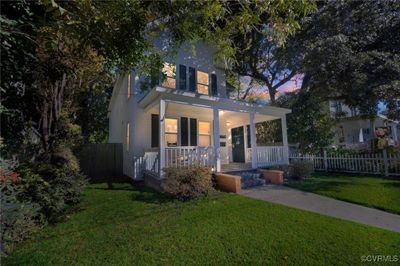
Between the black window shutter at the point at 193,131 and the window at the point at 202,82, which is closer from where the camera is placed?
the black window shutter at the point at 193,131

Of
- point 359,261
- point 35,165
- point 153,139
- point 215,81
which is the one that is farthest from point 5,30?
point 215,81

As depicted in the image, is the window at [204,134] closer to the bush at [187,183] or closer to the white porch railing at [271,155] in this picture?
the white porch railing at [271,155]

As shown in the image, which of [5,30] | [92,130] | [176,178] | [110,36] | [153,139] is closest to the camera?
[5,30]

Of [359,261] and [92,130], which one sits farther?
[92,130]

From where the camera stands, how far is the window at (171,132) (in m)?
10.8

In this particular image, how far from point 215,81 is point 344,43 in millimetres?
7295

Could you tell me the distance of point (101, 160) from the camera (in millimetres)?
12258

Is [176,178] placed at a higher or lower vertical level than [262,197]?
higher

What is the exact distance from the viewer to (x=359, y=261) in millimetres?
3254

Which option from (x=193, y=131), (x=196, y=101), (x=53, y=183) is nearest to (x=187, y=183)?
(x=196, y=101)

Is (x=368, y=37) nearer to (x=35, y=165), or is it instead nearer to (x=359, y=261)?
(x=359, y=261)

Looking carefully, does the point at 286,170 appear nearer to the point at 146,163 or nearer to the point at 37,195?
the point at 146,163

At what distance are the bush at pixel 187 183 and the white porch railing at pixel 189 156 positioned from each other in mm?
1238

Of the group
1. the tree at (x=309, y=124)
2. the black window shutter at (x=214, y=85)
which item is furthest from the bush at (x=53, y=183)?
the tree at (x=309, y=124)
